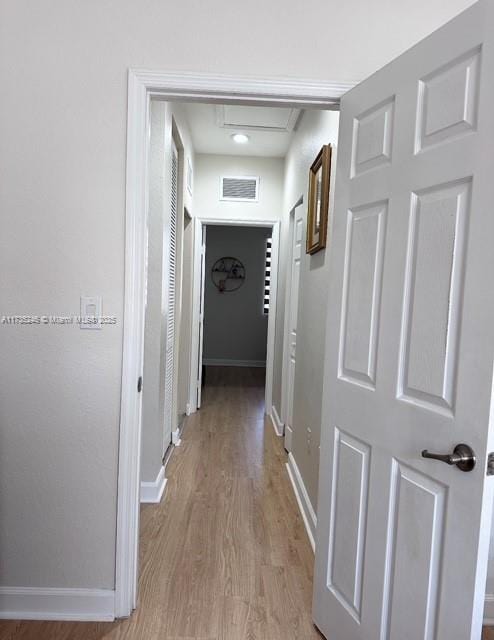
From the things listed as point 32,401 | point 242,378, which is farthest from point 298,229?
point 242,378

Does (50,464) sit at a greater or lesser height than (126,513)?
greater

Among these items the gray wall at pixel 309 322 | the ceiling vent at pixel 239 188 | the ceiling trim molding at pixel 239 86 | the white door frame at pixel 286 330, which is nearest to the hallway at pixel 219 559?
the gray wall at pixel 309 322

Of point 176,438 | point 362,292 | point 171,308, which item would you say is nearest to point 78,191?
point 362,292

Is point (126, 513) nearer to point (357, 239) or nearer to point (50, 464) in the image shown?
point (50, 464)

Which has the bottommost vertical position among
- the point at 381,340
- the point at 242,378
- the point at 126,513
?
the point at 242,378

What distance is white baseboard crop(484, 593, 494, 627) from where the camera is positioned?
1799mm

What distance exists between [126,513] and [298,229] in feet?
8.25

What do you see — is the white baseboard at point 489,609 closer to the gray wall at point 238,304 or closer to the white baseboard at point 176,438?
the white baseboard at point 176,438

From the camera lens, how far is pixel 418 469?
4.00 ft

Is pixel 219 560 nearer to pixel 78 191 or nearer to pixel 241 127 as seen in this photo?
pixel 78 191

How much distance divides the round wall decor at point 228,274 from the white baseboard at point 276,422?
3577mm

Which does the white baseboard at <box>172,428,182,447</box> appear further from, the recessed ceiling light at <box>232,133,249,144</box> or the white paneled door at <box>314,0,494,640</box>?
the recessed ceiling light at <box>232,133,249,144</box>

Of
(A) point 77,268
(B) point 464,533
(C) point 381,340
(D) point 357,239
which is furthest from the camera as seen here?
(A) point 77,268

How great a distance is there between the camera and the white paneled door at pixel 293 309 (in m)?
3.46
